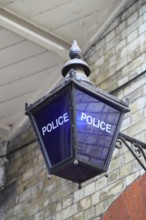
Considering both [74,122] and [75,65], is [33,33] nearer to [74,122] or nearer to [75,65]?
[75,65]

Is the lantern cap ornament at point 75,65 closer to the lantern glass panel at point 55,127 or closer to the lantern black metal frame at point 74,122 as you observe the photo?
the lantern black metal frame at point 74,122

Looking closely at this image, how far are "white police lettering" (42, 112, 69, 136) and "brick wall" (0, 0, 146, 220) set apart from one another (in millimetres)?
1294

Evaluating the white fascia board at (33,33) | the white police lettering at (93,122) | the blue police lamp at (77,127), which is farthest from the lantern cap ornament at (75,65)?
the white fascia board at (33,33)

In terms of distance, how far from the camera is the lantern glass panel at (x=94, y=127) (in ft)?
8.23

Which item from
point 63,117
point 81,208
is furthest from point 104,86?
point 63,117

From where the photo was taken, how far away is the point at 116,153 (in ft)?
13.6

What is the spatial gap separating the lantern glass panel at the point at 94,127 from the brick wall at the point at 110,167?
4.01 feet

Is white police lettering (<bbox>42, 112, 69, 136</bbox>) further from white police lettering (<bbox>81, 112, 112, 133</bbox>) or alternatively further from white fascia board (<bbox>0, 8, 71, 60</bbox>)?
white fascia board (<bbox>0, 8, 71, 60</bbox>)

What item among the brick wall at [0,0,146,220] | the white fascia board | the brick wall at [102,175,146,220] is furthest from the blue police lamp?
the white fascia board

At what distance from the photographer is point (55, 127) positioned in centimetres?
260

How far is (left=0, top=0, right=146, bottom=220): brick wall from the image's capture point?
159 inches

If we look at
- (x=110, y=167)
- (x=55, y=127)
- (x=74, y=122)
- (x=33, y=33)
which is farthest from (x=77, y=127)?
(x=33, y=33)

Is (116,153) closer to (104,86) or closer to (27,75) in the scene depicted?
(104,86)

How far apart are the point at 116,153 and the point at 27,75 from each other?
1497 mm
